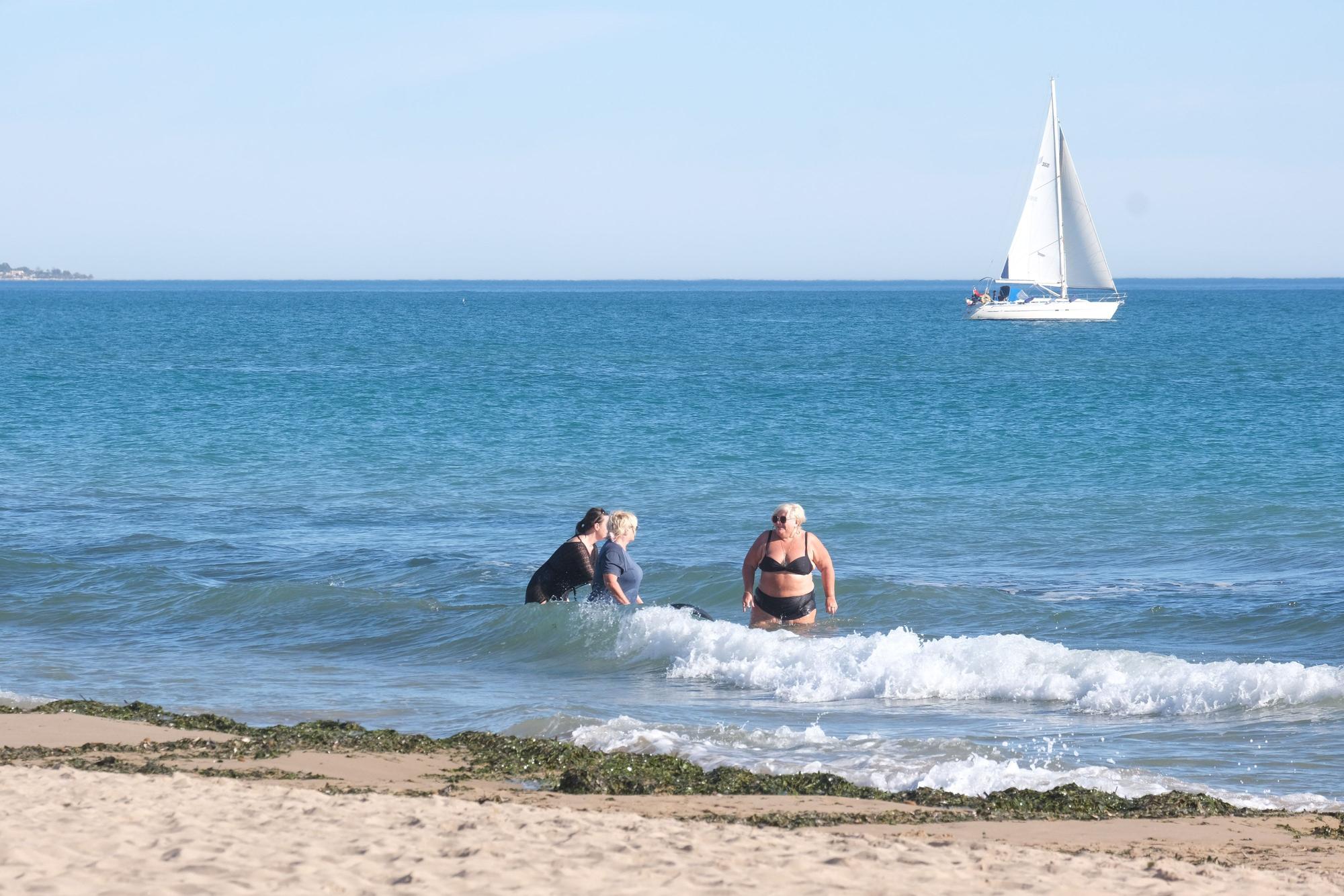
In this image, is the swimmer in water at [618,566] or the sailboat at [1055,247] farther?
the sailboat at [1055,247]

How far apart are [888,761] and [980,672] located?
2.56m

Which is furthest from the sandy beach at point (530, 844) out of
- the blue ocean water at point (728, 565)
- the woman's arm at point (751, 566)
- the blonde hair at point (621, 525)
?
the woman's arm at point (751, 566)

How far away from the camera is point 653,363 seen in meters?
51.1

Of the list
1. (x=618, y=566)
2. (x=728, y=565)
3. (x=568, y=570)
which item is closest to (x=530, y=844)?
(x=618, y=566)

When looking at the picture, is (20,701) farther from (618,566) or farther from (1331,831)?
(1331,831)

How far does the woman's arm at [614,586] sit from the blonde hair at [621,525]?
30 centimetres

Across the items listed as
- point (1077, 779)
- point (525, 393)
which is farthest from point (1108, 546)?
point (525, 393)

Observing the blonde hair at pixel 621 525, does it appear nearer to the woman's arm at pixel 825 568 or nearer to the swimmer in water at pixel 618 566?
the swimmer in water at pixel 618 566

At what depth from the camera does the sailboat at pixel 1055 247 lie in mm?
61281

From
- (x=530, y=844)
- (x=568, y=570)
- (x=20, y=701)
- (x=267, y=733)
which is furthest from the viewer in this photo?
(x=568, y=570)

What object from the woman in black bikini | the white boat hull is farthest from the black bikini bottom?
the white boat hull

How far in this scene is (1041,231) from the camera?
63.1m

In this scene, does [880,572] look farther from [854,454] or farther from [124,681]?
[854,454]

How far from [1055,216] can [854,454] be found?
40.9 metres
